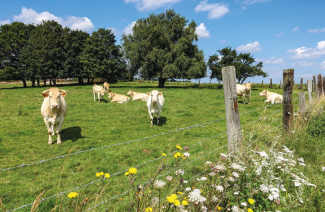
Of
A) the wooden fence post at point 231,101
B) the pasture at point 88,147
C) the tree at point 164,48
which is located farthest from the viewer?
the tree at point 164,48

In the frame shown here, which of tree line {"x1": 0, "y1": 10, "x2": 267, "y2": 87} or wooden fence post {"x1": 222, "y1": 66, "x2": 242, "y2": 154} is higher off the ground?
tree line {"x1": 0, "y1": 10, "x2": 267, "y2": 87}

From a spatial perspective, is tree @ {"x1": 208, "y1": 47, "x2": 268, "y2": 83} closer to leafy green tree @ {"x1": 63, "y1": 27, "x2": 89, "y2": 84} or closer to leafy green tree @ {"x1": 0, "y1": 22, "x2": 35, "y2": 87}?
leafy green tree @ {"x1": 63, "y1": 27, "x2": 89, "y2": 84}

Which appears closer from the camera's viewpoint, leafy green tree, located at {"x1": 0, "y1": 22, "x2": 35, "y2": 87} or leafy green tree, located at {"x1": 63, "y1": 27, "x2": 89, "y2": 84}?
leafy green tree, located at {"x1": 0, "y1": 22, "x2": 35, "y2": 87}

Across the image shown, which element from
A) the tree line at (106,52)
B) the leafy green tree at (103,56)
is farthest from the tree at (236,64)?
the leafy green tree at (103,56)

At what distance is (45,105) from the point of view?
7.61 meters

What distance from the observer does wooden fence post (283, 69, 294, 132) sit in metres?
5.04

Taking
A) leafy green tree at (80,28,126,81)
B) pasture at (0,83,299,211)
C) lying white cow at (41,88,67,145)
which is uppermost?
leafy green tree at (80,28,126,81)

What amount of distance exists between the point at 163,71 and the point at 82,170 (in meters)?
25.7

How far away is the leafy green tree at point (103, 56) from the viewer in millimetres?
33188

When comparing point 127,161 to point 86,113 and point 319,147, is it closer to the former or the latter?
point 319,147

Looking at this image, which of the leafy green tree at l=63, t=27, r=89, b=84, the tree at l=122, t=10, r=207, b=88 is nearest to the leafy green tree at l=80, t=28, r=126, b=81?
the leafy green tree at l=63, t=27, r=89, b=84

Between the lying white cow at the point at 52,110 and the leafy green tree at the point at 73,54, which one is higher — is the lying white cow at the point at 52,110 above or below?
below

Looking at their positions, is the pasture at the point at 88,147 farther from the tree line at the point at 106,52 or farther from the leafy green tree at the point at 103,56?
the leafy green tree at the point at 103,56

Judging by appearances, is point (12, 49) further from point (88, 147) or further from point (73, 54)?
point (88, 147)
